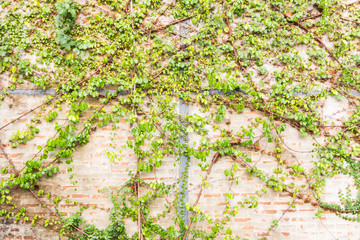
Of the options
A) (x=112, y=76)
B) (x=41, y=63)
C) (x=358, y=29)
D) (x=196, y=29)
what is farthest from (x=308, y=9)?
(x=41, y=63)

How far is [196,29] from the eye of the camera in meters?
3.55

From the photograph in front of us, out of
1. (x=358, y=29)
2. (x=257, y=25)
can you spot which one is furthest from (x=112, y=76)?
(x=358, y=29)

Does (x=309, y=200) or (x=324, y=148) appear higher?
(x=324, y=148)

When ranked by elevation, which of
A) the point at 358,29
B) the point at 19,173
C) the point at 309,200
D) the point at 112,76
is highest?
the point at 358,29

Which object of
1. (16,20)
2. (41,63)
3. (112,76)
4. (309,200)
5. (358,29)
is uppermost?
(16,20)

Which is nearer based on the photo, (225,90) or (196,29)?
(225,90)

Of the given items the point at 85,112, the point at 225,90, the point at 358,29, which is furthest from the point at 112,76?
the point at 358,29

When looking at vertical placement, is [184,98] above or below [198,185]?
above

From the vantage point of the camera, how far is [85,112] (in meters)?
3.47

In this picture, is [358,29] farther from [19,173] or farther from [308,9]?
[19,173]

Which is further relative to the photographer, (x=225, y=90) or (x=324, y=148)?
(x=324, y=148)

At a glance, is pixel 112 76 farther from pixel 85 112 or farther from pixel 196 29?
pixel 196 29

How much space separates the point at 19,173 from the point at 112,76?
2022 mm

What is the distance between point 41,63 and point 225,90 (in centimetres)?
283
